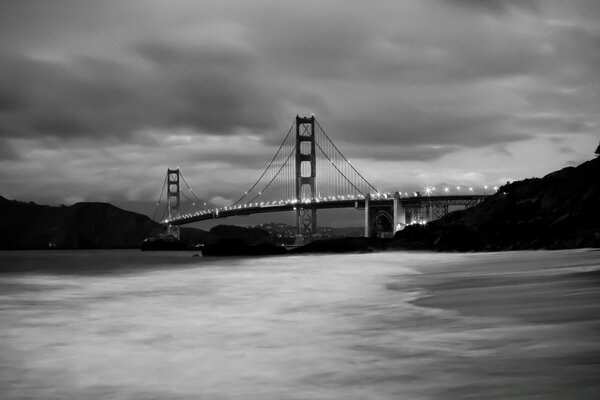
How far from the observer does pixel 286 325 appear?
30.9 feet

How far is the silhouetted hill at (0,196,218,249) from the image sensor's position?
13175cm

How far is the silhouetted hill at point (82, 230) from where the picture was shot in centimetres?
13175

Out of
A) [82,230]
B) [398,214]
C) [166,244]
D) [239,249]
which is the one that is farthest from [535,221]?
[82,230]

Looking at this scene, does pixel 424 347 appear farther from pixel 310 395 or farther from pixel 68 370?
pixel 68 370

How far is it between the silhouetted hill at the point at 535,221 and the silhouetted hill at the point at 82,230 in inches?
3404

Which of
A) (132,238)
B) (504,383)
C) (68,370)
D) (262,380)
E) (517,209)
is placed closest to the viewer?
(504,383)

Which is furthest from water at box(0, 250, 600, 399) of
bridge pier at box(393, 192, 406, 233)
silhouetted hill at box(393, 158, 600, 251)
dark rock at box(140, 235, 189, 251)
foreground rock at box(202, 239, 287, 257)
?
dark rock at box(140, 235, 189, 251)

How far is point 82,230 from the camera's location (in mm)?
136125

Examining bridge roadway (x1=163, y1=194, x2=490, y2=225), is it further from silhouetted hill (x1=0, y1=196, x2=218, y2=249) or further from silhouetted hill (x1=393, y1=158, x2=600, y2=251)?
silhouetted hill (x1=0, y1=196, x2=218, y2=249)

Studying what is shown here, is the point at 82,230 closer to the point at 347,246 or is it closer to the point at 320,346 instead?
the point at 347,246

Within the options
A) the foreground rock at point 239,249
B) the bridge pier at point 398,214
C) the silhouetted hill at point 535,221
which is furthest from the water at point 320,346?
the bridge pier at point 398,214

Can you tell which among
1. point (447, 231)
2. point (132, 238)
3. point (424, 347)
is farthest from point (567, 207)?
point (132, 238)

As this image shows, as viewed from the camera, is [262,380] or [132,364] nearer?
[262,380]

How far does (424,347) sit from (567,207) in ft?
108
